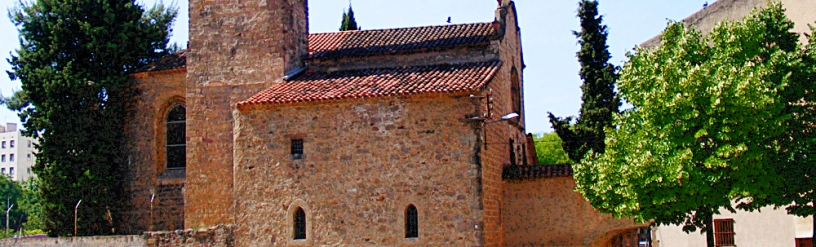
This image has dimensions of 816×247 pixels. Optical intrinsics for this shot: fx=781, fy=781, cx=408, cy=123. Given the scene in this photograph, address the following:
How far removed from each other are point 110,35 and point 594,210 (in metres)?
17.9

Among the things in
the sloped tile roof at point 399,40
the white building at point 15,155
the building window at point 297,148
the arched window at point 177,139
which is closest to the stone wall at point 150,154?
the arched window at point 177,139

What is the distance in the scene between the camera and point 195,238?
2269 cm

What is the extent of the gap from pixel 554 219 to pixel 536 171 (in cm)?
150

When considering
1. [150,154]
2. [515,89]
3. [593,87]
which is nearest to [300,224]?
[150,154]

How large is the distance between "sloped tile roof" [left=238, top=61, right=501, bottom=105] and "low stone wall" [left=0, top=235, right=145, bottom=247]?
19.6 feet

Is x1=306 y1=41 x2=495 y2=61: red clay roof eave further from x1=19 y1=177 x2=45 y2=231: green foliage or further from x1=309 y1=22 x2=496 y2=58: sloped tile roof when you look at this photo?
x1=19 y1=177 x2=45 y2=231: green foliage

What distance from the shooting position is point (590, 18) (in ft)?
96.8

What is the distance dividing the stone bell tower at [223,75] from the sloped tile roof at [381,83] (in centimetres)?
117

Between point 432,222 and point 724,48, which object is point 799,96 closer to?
point 724,48

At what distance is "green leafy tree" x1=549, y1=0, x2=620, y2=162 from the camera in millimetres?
28688

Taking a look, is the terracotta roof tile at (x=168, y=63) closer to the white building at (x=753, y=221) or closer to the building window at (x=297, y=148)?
the building window at (x=297, y=148)

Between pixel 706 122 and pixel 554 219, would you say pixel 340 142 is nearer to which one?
pixel 554 219

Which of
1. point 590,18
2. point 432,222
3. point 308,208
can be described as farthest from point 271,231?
point 590,18

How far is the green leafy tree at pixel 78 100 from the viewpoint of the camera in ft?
88.4
